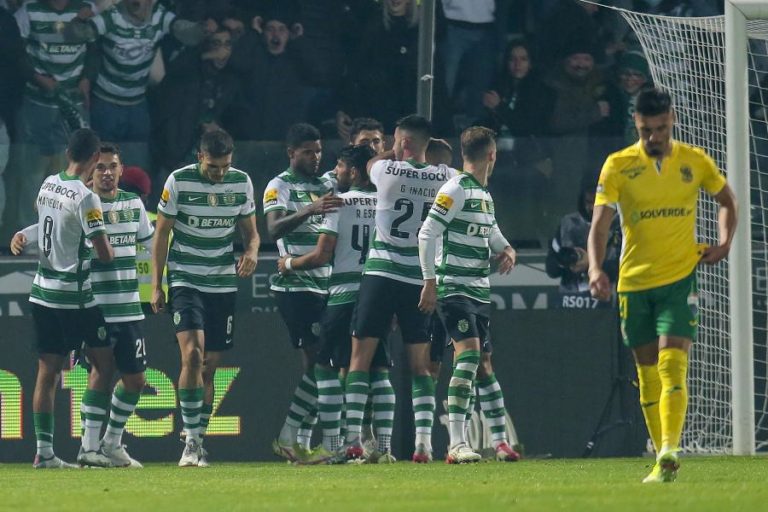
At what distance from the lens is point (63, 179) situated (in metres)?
11.1

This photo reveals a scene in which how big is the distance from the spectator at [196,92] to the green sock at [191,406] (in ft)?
17.0

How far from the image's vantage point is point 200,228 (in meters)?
11.1

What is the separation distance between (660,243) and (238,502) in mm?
2539

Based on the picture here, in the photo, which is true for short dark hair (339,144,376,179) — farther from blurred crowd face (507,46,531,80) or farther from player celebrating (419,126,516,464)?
blurred crowd face (507,46,531,80)

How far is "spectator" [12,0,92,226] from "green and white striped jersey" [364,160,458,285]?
5307 millimetres

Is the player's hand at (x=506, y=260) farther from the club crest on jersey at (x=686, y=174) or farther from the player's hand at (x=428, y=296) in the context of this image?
the club crest on jersey at (x=686, y=174)

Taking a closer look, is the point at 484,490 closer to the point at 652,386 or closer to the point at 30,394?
the point at 652,386

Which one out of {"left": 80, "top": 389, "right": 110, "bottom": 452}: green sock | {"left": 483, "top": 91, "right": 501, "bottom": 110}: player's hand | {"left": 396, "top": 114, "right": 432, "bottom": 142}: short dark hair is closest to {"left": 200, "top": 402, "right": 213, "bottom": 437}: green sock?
{"left": 80, "top": 389, "right": 110, "bottom": 452}: green sock

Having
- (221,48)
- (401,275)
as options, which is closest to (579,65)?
(221,48)

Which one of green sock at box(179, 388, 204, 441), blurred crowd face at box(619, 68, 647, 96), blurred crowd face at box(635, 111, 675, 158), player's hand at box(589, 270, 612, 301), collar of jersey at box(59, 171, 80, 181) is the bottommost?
green sock at box(179, 388, 204, 441)

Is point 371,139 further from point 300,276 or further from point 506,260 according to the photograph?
point 506,260

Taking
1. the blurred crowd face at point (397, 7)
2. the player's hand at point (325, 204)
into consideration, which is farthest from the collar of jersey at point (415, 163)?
the blurred crowd face at point (397, 7)

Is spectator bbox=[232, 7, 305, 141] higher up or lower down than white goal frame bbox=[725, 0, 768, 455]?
higher up

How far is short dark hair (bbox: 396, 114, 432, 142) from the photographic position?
10.9 meters
